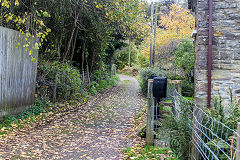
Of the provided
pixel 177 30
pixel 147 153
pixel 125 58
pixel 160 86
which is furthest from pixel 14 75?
pixel 125 58

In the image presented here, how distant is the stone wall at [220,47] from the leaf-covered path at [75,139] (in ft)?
7.81

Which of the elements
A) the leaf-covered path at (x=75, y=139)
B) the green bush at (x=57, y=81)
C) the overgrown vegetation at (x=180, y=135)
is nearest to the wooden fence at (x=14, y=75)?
the green bush at (x=57, y=81)

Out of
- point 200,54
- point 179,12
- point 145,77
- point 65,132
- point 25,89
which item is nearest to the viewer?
point 200,54

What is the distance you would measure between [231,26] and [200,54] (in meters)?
0.89

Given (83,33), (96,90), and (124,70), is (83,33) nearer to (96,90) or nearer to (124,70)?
(96,90)

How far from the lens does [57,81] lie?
9.34 meters

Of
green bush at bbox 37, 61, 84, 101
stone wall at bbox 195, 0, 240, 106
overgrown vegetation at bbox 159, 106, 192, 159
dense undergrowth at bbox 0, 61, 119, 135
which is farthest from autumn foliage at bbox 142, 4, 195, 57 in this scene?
overgrown vegetation at bbox 159, 106, 192, 159

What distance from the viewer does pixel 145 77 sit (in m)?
14.0

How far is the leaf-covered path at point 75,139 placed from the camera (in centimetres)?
467

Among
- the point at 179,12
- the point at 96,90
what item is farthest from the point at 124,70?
the point at 96,90

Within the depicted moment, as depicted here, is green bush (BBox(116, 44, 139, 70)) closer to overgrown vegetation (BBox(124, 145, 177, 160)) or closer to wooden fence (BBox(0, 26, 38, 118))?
wooden fence (BBox(0, 26, 38, 118))

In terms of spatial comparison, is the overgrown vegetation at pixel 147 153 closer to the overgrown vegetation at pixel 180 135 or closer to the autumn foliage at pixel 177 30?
the overgrown vegetation at pixel 180 135

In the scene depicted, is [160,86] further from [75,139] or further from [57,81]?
[57,81]

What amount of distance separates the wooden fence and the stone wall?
4.73 m
